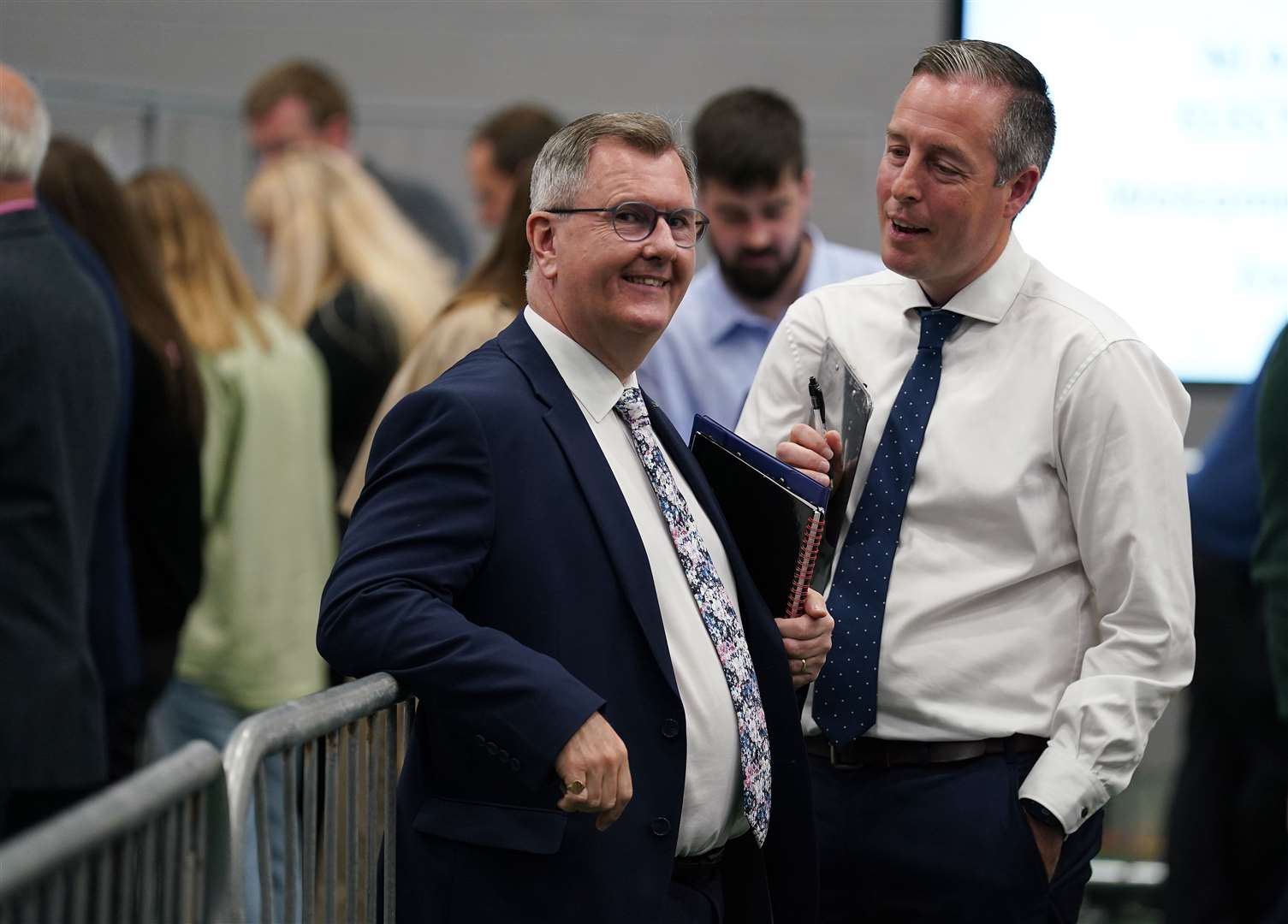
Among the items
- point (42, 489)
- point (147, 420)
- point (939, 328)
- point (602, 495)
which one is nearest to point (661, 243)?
point (602, 495)

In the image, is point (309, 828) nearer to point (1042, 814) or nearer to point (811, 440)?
point (811, 440)

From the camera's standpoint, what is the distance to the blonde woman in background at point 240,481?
13.3 feet

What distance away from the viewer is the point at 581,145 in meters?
1.93

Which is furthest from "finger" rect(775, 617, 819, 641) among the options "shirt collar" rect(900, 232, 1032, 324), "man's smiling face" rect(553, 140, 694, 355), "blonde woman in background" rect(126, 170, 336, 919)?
"blonde woman in background" rect(126, 170, 336, 919)

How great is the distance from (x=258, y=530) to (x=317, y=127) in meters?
1.66

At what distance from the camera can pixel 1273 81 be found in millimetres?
4609

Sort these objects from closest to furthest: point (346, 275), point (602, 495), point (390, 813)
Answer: point (602, 495)
point (390, 813)
point (346, 275)

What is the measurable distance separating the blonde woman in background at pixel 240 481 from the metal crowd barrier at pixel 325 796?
2129 millimetres

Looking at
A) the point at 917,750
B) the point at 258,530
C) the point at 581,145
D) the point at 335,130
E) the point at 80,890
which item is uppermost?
the point at 581,145

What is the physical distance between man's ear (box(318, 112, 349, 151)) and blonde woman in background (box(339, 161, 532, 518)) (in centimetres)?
238

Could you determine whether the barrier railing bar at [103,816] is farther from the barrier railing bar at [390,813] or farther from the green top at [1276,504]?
the green top at [1276,504]

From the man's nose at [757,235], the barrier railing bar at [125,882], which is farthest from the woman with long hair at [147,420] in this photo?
the barrier railing bar at [125,882]

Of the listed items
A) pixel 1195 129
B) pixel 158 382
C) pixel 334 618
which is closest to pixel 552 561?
pixel 334 618

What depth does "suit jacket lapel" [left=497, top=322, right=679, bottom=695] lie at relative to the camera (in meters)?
1.81
